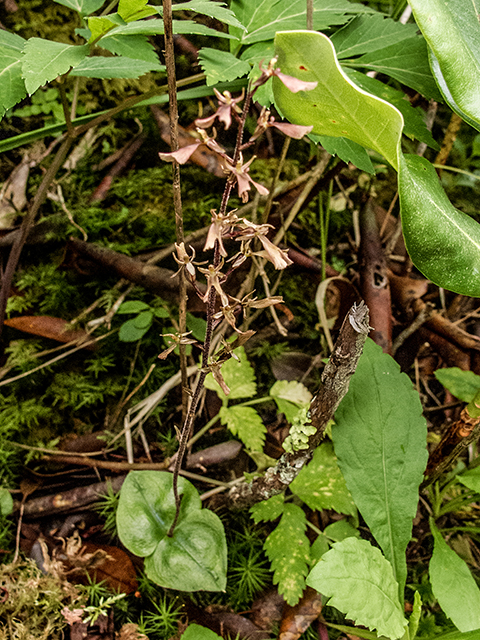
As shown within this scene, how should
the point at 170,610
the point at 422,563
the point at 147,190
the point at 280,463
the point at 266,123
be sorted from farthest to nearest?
1. the point at 147,190
2. the point at 422,563
3. the point at 170,610
4. the point at 280,463
5. the point at 266,123

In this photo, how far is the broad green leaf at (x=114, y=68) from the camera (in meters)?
1.37

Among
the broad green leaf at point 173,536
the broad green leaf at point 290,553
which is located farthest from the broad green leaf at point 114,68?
the broad green leaf at point 290,553

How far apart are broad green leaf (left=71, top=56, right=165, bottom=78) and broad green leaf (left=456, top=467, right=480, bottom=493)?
5.42 ft

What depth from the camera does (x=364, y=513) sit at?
145 cm

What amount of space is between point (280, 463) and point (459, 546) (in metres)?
0.98

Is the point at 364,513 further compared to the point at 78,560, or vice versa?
the point at 78,560

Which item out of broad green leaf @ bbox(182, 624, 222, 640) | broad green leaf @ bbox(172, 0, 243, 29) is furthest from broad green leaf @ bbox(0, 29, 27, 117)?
broad green leaf @ bbox(182, 624, 222, 640)

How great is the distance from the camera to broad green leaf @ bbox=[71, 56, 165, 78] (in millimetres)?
1374

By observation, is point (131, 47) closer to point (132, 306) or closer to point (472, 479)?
point (132, 306)

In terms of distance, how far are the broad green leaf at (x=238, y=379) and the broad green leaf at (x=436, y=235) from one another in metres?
1.01

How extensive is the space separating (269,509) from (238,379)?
20.6 inches

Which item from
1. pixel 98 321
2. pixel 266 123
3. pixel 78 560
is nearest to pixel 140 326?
pixel 98 321

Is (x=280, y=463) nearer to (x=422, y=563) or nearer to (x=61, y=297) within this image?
(x=422, y=563)

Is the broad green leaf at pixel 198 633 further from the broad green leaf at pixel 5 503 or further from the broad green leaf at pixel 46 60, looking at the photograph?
the broad green leaf at pixel 46 60
